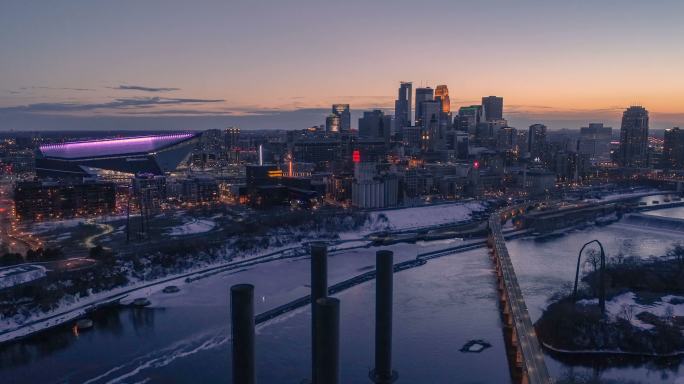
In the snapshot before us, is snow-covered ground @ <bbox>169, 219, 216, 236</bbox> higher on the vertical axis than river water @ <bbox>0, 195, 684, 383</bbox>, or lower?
higher

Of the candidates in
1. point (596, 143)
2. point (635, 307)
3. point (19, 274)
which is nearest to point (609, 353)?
point (635, 307)

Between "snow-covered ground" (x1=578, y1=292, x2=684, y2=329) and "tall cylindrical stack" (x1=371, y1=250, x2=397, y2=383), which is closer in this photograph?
"tall cylindrical stack" (x1=371, y1=250, x2=397, y2=383)

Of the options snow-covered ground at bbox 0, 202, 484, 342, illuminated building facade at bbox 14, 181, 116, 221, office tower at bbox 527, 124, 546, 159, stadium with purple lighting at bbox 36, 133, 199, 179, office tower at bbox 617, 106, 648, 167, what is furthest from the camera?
office tower at bbox 527, 124, 546, 159

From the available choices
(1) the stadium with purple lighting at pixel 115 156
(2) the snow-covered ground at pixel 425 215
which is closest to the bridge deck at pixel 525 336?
(2) the snow-covered ground at pixel 425 215

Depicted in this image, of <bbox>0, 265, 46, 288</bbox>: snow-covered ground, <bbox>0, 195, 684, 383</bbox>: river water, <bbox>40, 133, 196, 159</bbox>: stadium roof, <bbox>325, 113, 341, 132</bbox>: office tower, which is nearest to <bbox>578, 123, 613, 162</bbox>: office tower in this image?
<bbox>325, 113, 341, 132</bbox>: office tower

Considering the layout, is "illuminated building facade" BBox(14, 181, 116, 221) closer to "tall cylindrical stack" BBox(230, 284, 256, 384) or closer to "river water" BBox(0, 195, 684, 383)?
"river water" BBox(0, 195, 684, 383)

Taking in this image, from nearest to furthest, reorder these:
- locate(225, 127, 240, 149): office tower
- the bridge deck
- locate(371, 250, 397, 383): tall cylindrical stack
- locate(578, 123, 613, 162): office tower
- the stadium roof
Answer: locate(371, 250, 397, 383): tall cylindrical stack
the bridge deck
the stadium roof
locate(225, 127, 240, 149): office tower
locate(578, 123, 613, 162): office tower

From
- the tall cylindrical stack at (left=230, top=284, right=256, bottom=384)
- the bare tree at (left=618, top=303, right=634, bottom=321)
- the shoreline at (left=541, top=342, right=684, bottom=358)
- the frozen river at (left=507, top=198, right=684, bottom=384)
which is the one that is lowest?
the frozen river at (left=507, top=198, right=684, bottom=384)

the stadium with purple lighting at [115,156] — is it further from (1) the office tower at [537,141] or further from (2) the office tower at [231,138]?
(1) the office tower at [537,141]
